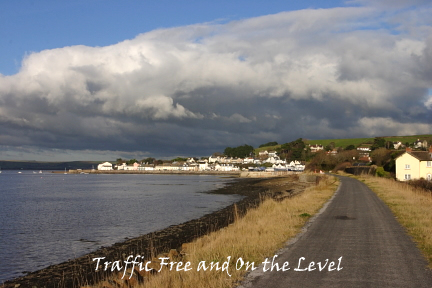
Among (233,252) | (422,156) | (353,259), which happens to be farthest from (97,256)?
(422,156)

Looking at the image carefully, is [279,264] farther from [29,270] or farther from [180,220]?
[180,220]

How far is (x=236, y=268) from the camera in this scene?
400 inches

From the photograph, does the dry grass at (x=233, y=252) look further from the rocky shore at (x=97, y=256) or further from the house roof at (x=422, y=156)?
the house roof at (x=422, y=156)

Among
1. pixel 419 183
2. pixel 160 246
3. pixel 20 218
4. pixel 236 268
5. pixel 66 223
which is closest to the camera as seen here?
pixel 236 268

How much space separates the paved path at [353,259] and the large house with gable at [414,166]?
55936 mm

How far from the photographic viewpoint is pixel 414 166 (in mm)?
67500

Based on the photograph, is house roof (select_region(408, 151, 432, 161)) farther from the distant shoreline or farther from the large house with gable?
the distant shoreline

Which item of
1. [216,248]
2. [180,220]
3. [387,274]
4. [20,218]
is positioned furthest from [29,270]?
[20,218]

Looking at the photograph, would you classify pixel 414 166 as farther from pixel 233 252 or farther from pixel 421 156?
pixel 233 252

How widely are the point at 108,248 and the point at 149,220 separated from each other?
1202cm

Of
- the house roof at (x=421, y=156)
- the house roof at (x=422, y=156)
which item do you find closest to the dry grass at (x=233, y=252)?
the house roof at (x=421, y=156)

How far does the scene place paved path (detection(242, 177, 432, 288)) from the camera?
29.2ft

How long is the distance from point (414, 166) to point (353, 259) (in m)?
63.9

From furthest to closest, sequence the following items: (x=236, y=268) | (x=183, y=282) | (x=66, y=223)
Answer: (x=66, y=223), (x=236, y=268), (x=183, y=282)
